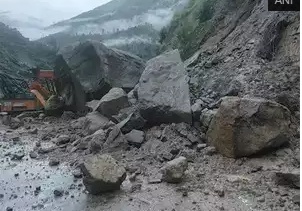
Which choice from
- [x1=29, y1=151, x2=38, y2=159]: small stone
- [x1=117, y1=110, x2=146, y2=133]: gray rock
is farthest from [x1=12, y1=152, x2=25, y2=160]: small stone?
[x1=117, y1=110, x2=146, y2=133]: gray rock

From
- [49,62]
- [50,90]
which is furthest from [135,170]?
[49,62]

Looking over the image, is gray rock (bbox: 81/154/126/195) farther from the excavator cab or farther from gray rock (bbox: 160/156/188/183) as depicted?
the excavator cab

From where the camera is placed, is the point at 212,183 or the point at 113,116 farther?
the point at 113,116

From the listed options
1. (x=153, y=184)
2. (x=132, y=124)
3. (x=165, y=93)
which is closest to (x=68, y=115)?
(x=132, y=124)

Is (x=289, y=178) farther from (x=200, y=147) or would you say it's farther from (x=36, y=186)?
(x=36, y=186)

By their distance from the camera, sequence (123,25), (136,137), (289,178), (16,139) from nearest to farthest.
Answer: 1. (289,178)
2. (136,137)
3. (16,139)
4. (123,25)

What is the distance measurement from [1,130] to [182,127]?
12.5 feet

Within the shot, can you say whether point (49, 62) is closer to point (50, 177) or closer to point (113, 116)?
point (113, 116)

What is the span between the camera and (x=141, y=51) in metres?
16.7

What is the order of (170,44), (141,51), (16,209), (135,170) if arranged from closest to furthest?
(16,209), (135,170), (170,44), (141,51)

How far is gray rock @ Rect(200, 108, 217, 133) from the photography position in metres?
5.19

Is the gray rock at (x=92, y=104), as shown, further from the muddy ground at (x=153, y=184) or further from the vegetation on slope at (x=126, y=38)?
the vegetation on slope at (x=126, y=38)

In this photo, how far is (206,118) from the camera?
5.25m

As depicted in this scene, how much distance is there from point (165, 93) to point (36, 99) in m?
4.43
